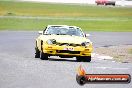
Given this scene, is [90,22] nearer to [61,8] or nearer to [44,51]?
[61,8]

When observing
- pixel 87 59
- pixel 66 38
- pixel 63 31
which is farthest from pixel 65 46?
pixel 63 31

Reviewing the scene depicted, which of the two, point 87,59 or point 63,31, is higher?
point 63,31

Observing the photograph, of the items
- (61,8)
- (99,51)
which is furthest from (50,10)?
(99,51)

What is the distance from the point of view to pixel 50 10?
75.1 m

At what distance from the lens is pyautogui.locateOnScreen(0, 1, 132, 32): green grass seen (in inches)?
2212

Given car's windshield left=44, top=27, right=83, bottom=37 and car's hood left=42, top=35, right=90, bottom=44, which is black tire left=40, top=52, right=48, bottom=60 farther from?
car's windshield left=44, top=27, right=83, bottom=37

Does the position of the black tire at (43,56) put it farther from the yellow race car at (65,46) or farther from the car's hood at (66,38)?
the car's hood at (66,38)

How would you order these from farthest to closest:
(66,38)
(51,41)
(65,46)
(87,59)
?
(87,59), (66,38), (51,41), (65,46)

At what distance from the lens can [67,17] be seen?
6681cm

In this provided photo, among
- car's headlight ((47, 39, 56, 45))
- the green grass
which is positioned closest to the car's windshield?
car's headlight ((47, 39, 56, 45))

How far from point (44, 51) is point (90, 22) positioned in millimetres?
41797

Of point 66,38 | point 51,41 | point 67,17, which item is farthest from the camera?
point 67,17

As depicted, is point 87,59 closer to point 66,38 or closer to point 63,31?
point 66,38

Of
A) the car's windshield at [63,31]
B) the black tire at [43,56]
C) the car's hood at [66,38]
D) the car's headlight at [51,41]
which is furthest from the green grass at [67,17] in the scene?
the car's headlight at [51,41]
